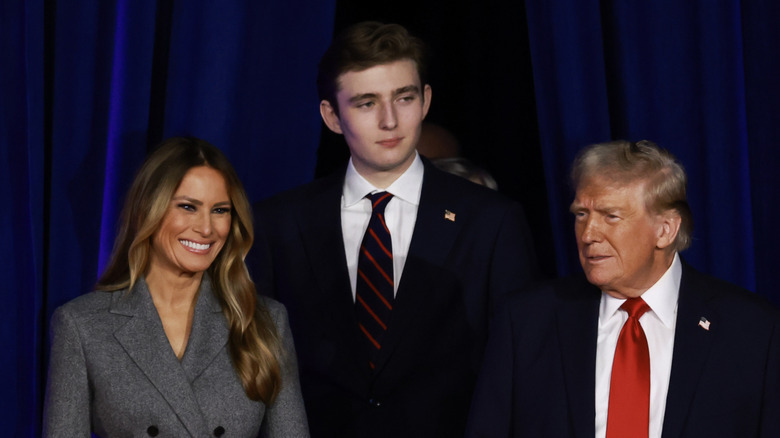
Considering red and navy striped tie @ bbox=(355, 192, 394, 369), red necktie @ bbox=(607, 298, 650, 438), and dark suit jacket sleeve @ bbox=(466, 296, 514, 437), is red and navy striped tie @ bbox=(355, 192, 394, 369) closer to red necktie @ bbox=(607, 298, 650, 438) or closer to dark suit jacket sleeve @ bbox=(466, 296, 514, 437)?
dark suit jacket sleeve @ bbox=(466, 296, 514, 437)

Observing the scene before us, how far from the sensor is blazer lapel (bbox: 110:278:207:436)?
2533mm

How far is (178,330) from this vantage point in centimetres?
268

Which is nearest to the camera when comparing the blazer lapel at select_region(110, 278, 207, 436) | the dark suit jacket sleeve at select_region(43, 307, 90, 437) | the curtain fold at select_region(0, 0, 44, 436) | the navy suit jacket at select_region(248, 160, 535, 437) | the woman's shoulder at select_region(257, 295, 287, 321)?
the dark suit jacket sleeve at select_region(43, 307, 90, 437)

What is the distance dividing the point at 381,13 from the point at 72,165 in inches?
64.9

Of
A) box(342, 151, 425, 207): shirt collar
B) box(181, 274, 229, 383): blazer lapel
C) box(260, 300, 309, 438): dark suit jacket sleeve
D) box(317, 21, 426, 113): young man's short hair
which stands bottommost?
box(260, 300, 309, 438): dark suit jacket sleeve

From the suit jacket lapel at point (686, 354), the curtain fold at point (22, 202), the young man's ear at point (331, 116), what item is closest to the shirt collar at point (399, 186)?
the young man's ear at point (331, 116)

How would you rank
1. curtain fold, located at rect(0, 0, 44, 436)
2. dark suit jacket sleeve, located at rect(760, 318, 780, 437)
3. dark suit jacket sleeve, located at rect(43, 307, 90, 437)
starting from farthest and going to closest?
1. curtain fold, located at rect(0, 0, 44, 436)
2. dark suit jacket sleeve, located at rect(43, 307, 90, 437)
3. dark suit jacket sleeve, located at rect(760, 318, 780, 437)

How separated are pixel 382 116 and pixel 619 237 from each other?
0.78 m

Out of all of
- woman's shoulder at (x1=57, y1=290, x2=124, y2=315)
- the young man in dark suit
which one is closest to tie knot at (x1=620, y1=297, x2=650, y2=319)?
the young man in dark suit

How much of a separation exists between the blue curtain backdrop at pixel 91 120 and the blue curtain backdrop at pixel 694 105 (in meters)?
0.94

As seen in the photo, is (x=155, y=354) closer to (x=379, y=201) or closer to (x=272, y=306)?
(x=272, y=306)

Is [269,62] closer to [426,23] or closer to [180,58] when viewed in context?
[180,58]

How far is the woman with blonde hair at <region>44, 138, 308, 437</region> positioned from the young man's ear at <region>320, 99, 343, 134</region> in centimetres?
43

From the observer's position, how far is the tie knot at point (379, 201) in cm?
295
